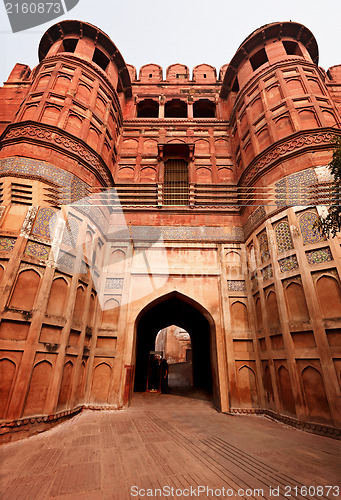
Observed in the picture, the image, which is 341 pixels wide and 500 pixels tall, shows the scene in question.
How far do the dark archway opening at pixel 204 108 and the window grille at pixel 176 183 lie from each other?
4878 millimetres

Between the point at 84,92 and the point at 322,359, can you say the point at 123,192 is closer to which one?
the point at 84,92

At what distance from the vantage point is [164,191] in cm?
1040

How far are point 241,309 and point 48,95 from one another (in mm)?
→ 9826

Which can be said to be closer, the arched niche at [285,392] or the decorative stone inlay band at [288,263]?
the arched niche at [285,392]

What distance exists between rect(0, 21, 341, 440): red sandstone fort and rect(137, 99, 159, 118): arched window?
5.39 ft

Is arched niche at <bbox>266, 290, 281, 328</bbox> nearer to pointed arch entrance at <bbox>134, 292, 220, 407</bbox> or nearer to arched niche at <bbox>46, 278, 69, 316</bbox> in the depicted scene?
pointed arch entrance at <bbox>134, 292, 220, 407</bbox>

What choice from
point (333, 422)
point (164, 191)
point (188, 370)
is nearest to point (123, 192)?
point (164, 191)

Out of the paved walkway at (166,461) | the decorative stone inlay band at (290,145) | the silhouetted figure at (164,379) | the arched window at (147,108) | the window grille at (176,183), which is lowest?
the paved walkway at (166,461)

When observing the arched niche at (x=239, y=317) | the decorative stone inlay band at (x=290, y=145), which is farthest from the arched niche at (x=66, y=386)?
the decorative stone inlay band at (x=290, y=145)

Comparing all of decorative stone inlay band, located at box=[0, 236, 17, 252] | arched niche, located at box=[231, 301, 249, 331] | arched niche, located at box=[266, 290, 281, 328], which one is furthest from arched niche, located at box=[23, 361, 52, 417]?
arched niche, located at box=[266, 290, 281, 328]

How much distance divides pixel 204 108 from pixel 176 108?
1649 mm

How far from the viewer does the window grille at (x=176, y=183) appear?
10.2 meters

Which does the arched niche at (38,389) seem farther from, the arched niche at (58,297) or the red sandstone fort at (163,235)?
the arched niche at (58,297)

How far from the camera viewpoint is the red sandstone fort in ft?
17.9
